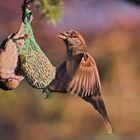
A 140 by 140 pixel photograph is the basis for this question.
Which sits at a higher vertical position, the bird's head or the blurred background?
the bird's head

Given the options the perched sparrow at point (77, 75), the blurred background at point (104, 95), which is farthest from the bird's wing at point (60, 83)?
the blurred background at point (104, 95)

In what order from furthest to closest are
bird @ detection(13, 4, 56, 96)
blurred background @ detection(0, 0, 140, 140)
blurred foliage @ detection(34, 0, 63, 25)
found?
blurred background @ detection(0, 0, 140, 140) → bird @ detection(13, 4, 56, 96) → blurred foliage @ detection(34, 0, 63, 25)

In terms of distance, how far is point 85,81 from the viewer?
1.34 metres

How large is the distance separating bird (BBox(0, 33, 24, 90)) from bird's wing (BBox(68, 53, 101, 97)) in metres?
0.12

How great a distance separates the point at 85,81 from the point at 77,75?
2 cm

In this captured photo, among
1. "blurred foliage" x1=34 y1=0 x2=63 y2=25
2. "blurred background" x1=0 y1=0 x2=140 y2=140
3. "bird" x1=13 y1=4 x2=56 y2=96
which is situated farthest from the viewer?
"blurred background" x1=0 y1=0 x2=140 y2=140

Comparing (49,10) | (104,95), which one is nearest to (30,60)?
(49,10)

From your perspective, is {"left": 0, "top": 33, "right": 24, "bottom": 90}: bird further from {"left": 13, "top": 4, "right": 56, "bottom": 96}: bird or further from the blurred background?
the blurred background

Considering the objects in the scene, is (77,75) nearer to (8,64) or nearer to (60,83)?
(60,83)

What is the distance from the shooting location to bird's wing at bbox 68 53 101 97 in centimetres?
132

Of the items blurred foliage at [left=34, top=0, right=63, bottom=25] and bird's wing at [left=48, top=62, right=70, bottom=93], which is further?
bird's wing at [left=48, top=62, right=70, bottom=93]

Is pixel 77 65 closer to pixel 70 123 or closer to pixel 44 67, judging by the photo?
pixel 44 67

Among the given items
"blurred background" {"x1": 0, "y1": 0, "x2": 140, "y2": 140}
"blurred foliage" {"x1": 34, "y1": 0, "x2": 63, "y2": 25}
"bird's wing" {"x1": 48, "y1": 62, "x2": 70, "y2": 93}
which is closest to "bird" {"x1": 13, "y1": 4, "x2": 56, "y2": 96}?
"bird's wing" {"x1": 48, "y1": 62, "x2": 70, "y2": 93}

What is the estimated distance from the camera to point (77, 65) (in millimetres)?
1336
